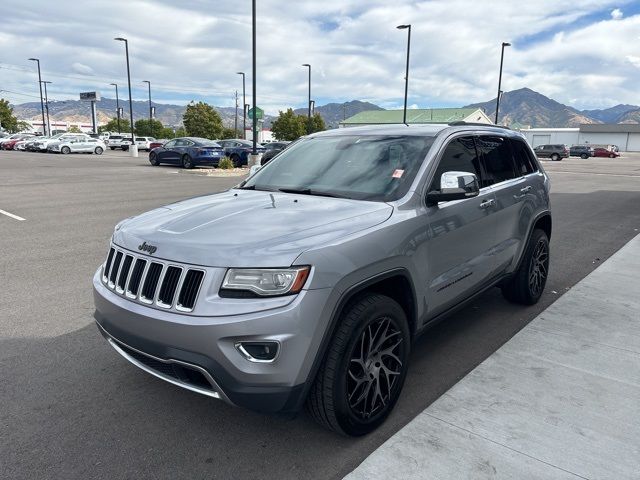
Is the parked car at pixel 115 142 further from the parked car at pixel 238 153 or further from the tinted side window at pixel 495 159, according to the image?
the tinted side window at pixel 495 159

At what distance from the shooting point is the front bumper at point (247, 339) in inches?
91.5

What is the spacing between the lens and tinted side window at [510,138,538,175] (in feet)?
16.0

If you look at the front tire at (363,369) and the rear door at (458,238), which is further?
the rear door at (458,238)

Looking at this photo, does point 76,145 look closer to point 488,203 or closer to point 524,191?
point 524,191

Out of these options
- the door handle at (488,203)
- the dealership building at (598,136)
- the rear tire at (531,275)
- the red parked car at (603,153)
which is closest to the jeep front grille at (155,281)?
the door handle at (488,203)

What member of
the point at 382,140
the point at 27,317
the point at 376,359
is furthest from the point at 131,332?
the point at 27,317

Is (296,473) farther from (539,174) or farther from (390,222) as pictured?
(539,174)

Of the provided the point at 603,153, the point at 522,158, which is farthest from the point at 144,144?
the point at 603,153

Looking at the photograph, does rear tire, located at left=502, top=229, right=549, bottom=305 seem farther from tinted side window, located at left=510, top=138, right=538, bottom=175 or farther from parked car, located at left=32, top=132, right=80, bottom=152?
parked car, located at left=32, top=132, right=80, bottom=152

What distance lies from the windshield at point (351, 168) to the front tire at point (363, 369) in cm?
82

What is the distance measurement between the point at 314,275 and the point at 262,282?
253 millimetres

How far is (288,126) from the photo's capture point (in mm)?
68375

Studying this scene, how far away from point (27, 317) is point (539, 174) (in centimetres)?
524

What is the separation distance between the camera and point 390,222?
292 cm
